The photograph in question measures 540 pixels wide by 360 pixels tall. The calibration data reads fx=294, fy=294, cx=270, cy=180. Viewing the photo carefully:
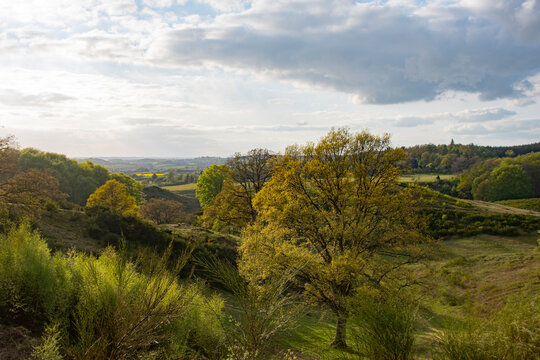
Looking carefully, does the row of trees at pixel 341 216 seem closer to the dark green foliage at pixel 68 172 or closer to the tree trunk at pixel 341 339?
the tree trunk at pixel 341 339

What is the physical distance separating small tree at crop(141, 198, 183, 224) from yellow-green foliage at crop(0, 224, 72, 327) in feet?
165

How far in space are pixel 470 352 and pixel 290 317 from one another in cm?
198

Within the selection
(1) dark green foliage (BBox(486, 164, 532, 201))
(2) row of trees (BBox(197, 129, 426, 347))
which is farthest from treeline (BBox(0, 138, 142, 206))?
(1) dark green foliage (BBox(486, 164, 532, 201))

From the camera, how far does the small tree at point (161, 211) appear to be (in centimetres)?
5516

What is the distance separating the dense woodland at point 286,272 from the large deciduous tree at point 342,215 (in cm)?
8

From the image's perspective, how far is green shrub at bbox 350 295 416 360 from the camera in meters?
3.31

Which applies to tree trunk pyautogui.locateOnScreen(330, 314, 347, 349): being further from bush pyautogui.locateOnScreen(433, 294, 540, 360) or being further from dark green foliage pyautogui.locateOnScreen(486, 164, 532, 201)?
dark green foliage pyautogui.locateOnScreen(486, 164, 532, 201)

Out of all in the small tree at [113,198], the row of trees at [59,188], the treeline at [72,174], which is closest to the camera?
the row of trees at [59,188]

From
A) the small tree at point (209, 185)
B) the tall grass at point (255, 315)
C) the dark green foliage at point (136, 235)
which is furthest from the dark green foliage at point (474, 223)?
the tall grass at point (255, 315)

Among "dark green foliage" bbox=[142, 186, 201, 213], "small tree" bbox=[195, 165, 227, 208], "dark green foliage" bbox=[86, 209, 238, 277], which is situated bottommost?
"dark green foliage" bbox=[142, 186, 201, 213]

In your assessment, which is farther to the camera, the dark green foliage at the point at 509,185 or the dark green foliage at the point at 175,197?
the dark green foliage at the point at 175,197

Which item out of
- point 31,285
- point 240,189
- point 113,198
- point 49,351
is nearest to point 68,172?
point 113,198

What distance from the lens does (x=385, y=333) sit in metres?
3.37

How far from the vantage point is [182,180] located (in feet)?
480
